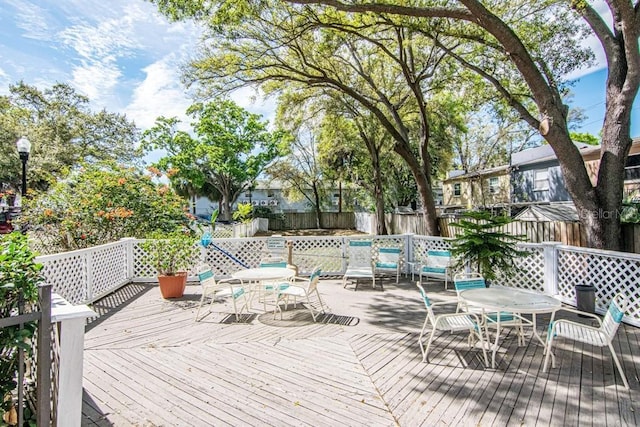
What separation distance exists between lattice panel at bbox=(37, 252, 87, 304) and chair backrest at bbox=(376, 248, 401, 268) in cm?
582

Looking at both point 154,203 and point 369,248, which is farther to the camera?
point 154,203

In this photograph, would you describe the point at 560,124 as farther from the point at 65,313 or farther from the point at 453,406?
the point at 65,313

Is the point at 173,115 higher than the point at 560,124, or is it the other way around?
the point at 173,115

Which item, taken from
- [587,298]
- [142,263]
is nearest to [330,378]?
[587,298]

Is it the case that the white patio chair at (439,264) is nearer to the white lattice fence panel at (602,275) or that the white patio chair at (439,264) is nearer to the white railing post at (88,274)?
the white lattice fence panel at (602,275)

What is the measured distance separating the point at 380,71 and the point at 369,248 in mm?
7735

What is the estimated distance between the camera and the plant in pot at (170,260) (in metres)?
6.49

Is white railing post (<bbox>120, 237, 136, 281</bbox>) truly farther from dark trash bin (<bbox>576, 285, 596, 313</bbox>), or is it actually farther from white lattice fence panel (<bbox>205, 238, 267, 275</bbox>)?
dark trash bin (<bbox>576, 285, 596, 313</bbox>)

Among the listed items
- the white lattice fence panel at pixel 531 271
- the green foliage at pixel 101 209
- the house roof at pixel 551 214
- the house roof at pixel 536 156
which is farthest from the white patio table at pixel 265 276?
the house roof at pixel 536 156

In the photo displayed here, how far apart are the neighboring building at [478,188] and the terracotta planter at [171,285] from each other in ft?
58.1

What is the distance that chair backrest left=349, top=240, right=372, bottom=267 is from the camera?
7.91 m

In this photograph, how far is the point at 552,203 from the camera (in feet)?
49.6

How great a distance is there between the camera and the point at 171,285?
6.49 m

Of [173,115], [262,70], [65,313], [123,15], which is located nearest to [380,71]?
[262,70]
